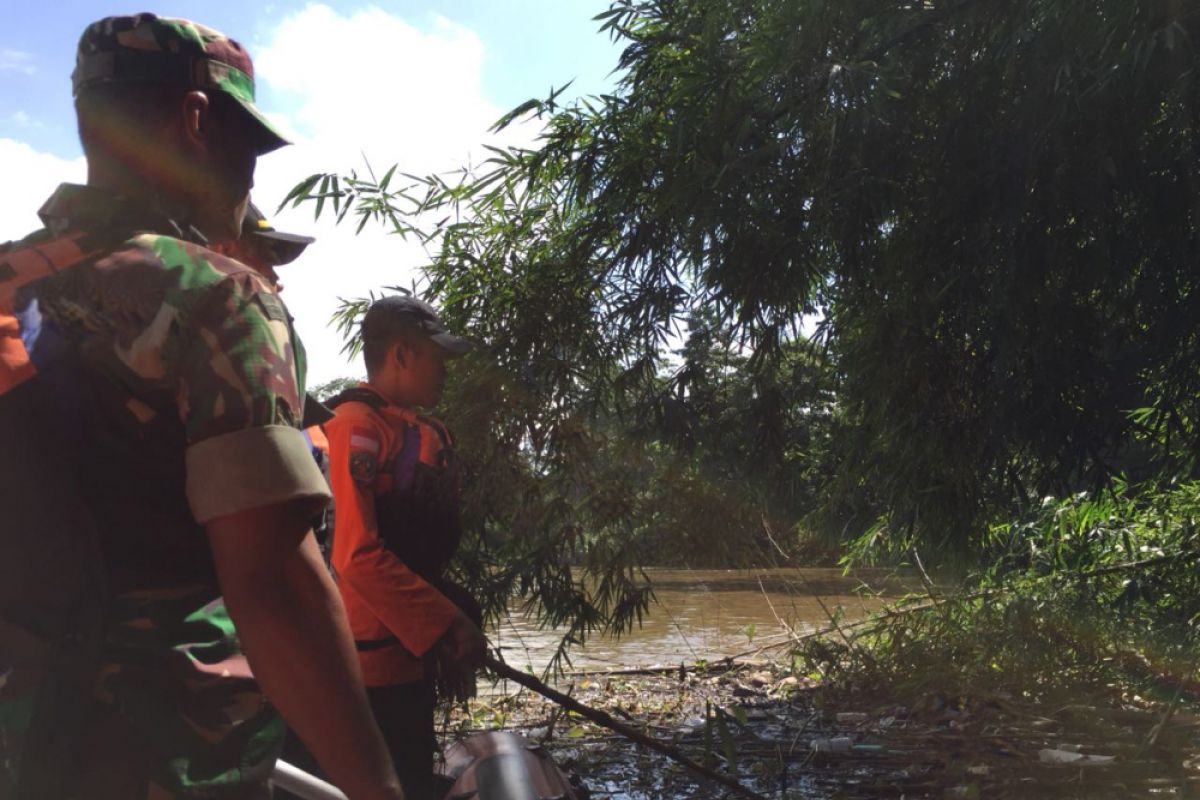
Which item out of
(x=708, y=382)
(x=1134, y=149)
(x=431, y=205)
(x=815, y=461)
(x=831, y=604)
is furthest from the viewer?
(x=831, y=604)

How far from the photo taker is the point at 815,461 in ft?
20.9

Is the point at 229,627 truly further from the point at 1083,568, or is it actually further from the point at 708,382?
the point at 1083,568

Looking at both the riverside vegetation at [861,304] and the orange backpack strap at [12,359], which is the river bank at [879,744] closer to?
the riverside vegetation at [861,304]

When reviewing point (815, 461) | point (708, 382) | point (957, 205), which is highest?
point (957, 205)

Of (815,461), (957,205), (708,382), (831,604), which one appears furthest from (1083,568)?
(831,604)

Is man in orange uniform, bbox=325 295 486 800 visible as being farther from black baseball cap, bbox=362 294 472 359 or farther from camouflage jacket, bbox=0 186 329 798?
camouflage jacket, bbox=0 186 329 798

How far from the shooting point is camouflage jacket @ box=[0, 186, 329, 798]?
1.11 meters

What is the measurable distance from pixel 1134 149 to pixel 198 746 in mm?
4150

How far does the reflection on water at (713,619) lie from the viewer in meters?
7.43

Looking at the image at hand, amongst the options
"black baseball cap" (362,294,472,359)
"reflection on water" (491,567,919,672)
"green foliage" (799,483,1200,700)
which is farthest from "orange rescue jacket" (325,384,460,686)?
"green foliage" (799,483,1200,700)

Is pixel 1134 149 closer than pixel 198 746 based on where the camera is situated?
No

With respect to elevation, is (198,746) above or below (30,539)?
below

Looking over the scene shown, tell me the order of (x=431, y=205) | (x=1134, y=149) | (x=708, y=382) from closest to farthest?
(x=1134, y=149) < (x=431, y=205) < (x=708, y=382)

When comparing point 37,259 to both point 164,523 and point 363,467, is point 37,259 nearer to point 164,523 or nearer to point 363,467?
point 164,523
